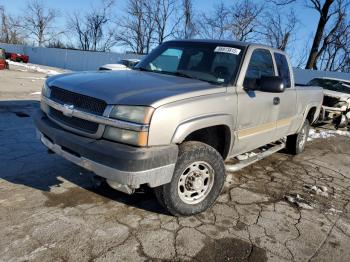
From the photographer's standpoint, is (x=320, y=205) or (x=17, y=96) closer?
(x=320, y=205)

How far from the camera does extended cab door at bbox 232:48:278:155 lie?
4219 millimetres

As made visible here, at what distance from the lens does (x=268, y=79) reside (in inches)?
163

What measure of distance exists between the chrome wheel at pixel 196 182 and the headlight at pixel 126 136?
0.70 m

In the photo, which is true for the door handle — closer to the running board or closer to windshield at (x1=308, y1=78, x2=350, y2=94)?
the running board

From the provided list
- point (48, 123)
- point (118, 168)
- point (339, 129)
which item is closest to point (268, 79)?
point (118, 168)

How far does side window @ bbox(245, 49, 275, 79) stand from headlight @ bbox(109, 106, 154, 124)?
169 cm

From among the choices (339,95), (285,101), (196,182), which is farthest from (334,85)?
(196,182)

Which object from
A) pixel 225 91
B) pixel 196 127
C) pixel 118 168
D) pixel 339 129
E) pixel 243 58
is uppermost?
pixel 243 58

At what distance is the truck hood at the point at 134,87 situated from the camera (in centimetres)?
323

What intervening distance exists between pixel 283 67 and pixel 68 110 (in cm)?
341

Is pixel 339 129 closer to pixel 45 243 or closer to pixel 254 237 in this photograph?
pixel 254 237

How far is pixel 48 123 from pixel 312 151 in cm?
Answer: 580

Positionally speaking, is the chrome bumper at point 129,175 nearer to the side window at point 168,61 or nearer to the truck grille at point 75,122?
the truck grille at point 75,122

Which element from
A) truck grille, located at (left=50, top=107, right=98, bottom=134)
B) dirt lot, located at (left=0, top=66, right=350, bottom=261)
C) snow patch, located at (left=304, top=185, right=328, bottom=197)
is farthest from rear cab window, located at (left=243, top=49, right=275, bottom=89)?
truck grille, located at (left=50, top=107, right=98, bottom=134)
